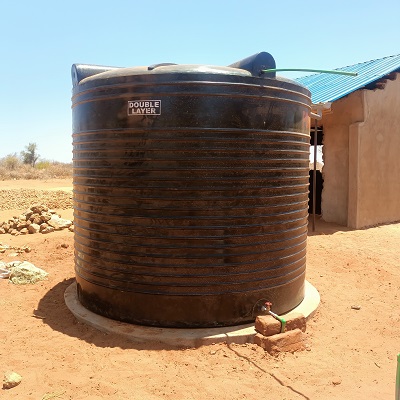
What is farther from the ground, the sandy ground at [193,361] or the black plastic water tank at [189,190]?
the black plastic water tank at [189,190]

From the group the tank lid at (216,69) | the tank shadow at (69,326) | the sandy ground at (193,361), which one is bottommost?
the sandy ground at (193,361)

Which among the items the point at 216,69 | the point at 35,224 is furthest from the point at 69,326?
the point at 35,224

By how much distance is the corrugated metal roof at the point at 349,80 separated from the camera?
9.80 meters

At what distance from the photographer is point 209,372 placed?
353 cm

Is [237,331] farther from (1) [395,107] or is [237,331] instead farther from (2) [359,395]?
(1) [395,107]

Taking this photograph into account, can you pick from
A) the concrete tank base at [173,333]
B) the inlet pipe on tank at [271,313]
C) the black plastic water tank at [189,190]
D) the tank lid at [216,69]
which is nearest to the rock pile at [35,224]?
the concrete tank base at [173,333]

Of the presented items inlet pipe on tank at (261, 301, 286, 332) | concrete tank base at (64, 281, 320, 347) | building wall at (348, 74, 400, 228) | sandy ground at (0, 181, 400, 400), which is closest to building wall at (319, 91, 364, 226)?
building wall at (348, 74, 400, 228)

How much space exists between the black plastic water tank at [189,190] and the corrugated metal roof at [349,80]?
5.99 metres

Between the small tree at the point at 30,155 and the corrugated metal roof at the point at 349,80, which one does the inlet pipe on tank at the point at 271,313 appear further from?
the small tree at the point at 30,155

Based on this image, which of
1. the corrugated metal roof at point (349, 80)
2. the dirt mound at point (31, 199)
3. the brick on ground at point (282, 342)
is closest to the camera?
the brick on ground at point (282, 342)

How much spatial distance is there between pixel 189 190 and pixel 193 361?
1540 mm

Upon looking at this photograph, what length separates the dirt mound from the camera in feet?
49.4

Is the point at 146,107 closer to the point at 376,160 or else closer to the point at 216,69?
the point at 216,69

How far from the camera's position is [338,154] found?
10781mm
